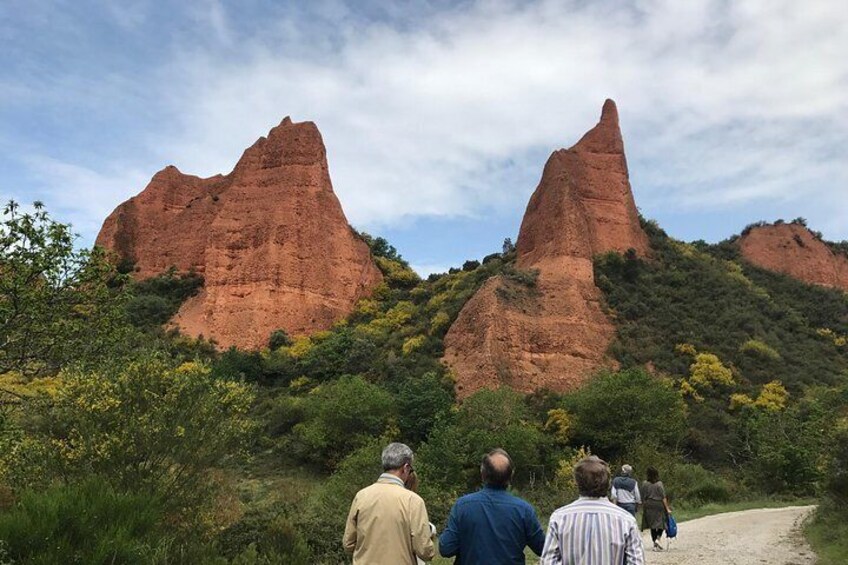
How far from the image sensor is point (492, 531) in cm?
398

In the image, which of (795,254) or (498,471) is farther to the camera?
(795,254)

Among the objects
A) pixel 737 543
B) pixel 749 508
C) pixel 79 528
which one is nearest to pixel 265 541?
pixel 79 528

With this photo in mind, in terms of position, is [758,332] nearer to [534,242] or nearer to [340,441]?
[534,242]

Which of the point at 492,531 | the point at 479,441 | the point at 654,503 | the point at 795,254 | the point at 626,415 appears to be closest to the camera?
the point at 492,531

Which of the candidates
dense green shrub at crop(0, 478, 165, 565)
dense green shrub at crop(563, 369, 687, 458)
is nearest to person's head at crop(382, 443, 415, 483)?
dense green shrub at crop(0, 478, 165, 565)

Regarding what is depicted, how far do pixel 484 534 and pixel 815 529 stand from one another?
11762 millimetres

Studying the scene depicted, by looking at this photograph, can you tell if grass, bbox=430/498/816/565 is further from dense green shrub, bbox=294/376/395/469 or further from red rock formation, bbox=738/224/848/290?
red rock formation, bbox=738/224/848/290

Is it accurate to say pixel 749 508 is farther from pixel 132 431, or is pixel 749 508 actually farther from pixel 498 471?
pixel 498 471

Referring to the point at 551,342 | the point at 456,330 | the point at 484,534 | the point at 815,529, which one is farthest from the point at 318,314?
the point at 484,534

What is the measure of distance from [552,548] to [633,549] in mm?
444

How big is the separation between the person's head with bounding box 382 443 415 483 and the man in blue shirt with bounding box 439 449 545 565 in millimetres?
449

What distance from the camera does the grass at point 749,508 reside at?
10.2 m

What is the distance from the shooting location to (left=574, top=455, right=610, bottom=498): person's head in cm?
376

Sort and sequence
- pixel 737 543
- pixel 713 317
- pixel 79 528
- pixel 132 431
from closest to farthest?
1. pixel 79 528
2. pixel 737 543
3. pixel 132 431
4. pixel 713 317
